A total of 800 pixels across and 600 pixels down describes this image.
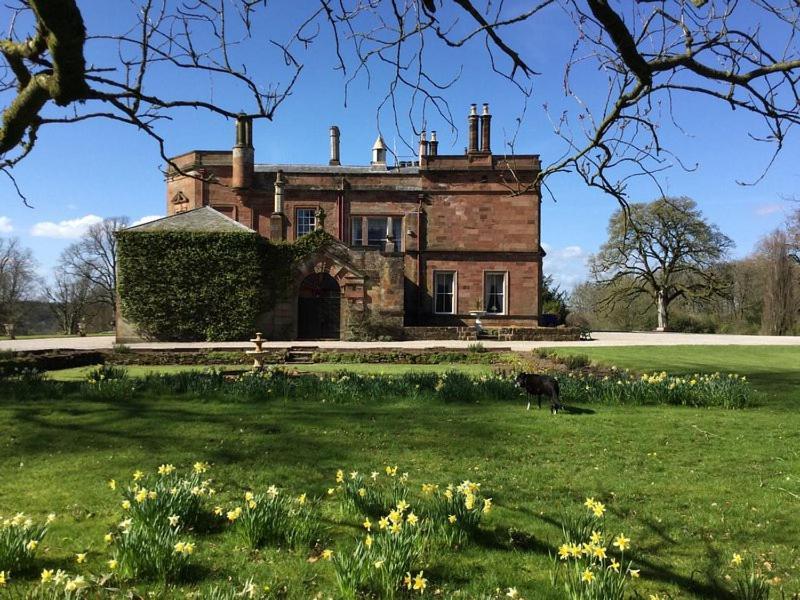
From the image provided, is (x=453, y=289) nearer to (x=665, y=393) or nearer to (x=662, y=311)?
(x=662, y=311)

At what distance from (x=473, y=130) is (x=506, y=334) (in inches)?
481

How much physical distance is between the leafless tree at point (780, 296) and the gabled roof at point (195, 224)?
35.7m

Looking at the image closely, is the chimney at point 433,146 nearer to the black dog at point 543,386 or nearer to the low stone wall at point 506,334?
the low stone wall at point 506,334

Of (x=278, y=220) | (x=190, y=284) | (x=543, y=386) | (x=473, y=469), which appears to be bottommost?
(x=473, y=469)

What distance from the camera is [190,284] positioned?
25.2 meters

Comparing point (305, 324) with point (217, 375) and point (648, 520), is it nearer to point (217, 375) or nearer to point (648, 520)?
point (217, 375)

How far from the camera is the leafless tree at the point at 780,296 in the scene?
3881 cm

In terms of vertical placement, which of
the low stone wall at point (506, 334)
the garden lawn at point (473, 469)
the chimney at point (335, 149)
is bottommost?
the garden lawn at point (473, 469)

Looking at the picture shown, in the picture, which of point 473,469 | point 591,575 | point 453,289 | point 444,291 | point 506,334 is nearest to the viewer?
point 591,575

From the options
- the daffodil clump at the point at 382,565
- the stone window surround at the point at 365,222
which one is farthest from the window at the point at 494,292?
the daffodil clump at the point at 382,565

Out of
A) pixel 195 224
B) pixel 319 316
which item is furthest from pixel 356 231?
pixel 195 224

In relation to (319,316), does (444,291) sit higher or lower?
higher

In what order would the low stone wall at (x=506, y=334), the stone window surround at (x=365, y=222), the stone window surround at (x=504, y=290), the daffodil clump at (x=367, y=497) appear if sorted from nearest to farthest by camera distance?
1. the daffodil clump at (x=367, y=497)
2. the low stone wall at (x=506, y=334)
3. the stone window surround at (x=504, y=290)
4. the stone window surround at (x=365, y=222)

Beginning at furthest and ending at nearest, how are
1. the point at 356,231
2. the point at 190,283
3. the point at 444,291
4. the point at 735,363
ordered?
the point at 356,231 → the point at 444,291 → the point at 190,283 → the point at 735,363
